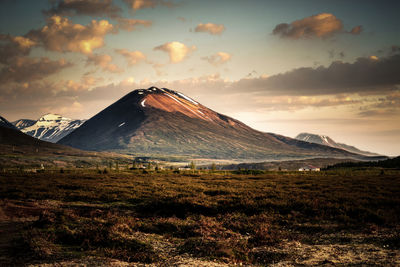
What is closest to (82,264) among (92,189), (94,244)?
(94,244)

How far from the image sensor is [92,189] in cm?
4950

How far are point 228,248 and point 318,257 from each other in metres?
5.38

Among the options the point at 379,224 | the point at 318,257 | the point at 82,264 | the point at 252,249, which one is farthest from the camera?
the point at 379,224

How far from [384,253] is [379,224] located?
26.5 feet

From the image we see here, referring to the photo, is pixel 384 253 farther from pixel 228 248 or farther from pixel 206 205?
pixel 206 205

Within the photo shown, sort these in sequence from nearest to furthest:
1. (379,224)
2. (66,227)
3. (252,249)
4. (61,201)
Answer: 1. (252,249)
2. (66,227)
3. (379,224)
4. (61,201)

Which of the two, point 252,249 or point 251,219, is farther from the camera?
point 251,219

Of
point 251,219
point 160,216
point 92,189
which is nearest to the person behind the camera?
point 251,219

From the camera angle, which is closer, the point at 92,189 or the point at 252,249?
the point at 252,249

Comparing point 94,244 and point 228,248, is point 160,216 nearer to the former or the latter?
point 94,244

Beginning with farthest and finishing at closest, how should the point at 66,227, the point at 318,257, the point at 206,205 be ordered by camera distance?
1. the point at 206,205
2. the point at 66,227
3. the point at 318,257

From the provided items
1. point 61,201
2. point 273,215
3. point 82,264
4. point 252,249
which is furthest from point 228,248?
point 61,201

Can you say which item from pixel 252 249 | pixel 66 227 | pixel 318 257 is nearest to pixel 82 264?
pixel 66 227

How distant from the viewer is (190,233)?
23.1 m
